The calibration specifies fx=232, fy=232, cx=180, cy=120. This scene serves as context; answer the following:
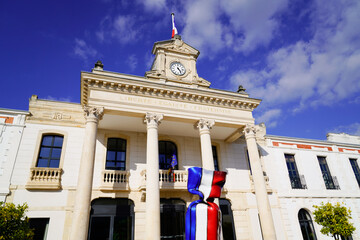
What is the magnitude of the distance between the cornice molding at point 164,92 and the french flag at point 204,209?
9.22 metres

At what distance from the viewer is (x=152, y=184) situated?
39.9 feet

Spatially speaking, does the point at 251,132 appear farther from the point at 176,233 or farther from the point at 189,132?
the point at 176,233

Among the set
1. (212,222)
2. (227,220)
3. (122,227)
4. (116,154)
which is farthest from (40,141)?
Result: (227,220)

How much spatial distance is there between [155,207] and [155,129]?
4.39 meters

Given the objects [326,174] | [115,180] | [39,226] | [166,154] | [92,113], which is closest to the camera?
[39,226]

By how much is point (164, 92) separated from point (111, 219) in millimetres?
8480

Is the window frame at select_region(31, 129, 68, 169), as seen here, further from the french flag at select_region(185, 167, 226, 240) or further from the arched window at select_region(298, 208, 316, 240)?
the arched window at select_region(298, 208, 316, 240)

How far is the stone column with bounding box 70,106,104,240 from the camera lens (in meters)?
10.3

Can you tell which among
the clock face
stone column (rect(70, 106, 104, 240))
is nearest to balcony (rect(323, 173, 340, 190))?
the clock face

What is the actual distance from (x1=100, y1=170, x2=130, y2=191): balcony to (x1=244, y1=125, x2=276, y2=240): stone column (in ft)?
27.1

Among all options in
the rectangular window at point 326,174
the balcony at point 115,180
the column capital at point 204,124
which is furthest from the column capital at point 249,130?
the rectangular window at point 326,174

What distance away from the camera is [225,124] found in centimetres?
1627

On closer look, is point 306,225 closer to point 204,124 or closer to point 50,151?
point 204,124

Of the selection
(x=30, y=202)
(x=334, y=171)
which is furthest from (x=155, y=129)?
(x=334, y=171)
